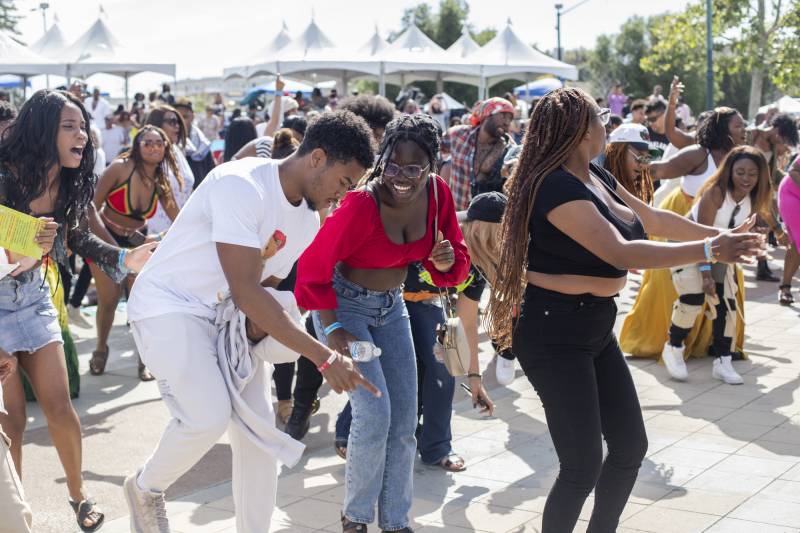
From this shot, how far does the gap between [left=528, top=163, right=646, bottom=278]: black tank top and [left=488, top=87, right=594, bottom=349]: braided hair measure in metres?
0.04

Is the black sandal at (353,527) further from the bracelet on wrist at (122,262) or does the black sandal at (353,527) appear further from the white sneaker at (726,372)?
the white sneaker at (726,372)

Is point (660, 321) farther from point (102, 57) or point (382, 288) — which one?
point (102, 57)

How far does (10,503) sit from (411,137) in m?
2.06

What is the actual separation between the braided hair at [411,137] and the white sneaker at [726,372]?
389 cm

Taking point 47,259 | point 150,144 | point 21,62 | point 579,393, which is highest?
point 21,62

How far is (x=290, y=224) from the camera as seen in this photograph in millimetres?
3750

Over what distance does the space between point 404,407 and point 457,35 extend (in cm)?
5996

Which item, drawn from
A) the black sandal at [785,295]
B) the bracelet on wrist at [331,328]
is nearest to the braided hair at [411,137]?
the bracelet on wrist at [331,328]

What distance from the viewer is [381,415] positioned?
4047 millimetres

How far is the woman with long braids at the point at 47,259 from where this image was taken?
14.2 ft

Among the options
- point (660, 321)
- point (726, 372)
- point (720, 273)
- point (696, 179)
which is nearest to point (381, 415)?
point (726, 372)

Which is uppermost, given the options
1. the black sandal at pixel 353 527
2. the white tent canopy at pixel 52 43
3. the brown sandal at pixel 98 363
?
the white tent canopy at pixel 52 43

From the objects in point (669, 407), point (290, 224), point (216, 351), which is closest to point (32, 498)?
point (216, 351)

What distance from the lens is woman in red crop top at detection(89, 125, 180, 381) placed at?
7461 mm
